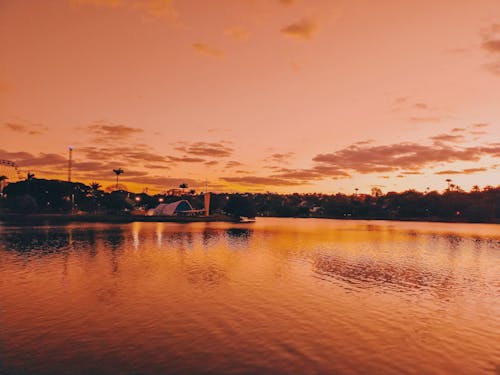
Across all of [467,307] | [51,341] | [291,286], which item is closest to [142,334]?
[51,341]

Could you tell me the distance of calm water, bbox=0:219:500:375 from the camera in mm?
15914

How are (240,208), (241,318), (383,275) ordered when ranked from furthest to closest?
(240,208) < (383,275) < (241,318)

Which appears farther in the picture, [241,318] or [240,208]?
[240,208]

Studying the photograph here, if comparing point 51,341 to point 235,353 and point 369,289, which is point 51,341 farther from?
point 369,289

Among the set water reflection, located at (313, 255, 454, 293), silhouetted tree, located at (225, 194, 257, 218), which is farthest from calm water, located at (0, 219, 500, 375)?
silhouetted tree, located at (225, 194, 257, 218)

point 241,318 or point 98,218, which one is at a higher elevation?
point 98,218

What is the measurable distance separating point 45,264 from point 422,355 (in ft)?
123

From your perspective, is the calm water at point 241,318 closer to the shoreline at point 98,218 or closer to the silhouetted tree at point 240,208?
the shoreline at point 98,218

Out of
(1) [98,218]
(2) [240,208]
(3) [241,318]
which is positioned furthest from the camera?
(2) [240,208]

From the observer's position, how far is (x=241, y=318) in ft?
73.6

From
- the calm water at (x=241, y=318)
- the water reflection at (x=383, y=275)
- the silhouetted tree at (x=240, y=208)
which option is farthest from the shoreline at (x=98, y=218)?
the water reflection at (x=383, y=275)

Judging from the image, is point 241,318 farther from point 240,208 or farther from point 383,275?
point 240,208

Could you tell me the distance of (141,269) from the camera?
38.4 metres

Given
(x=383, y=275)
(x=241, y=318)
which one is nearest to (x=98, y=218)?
(x=383, y=275)
